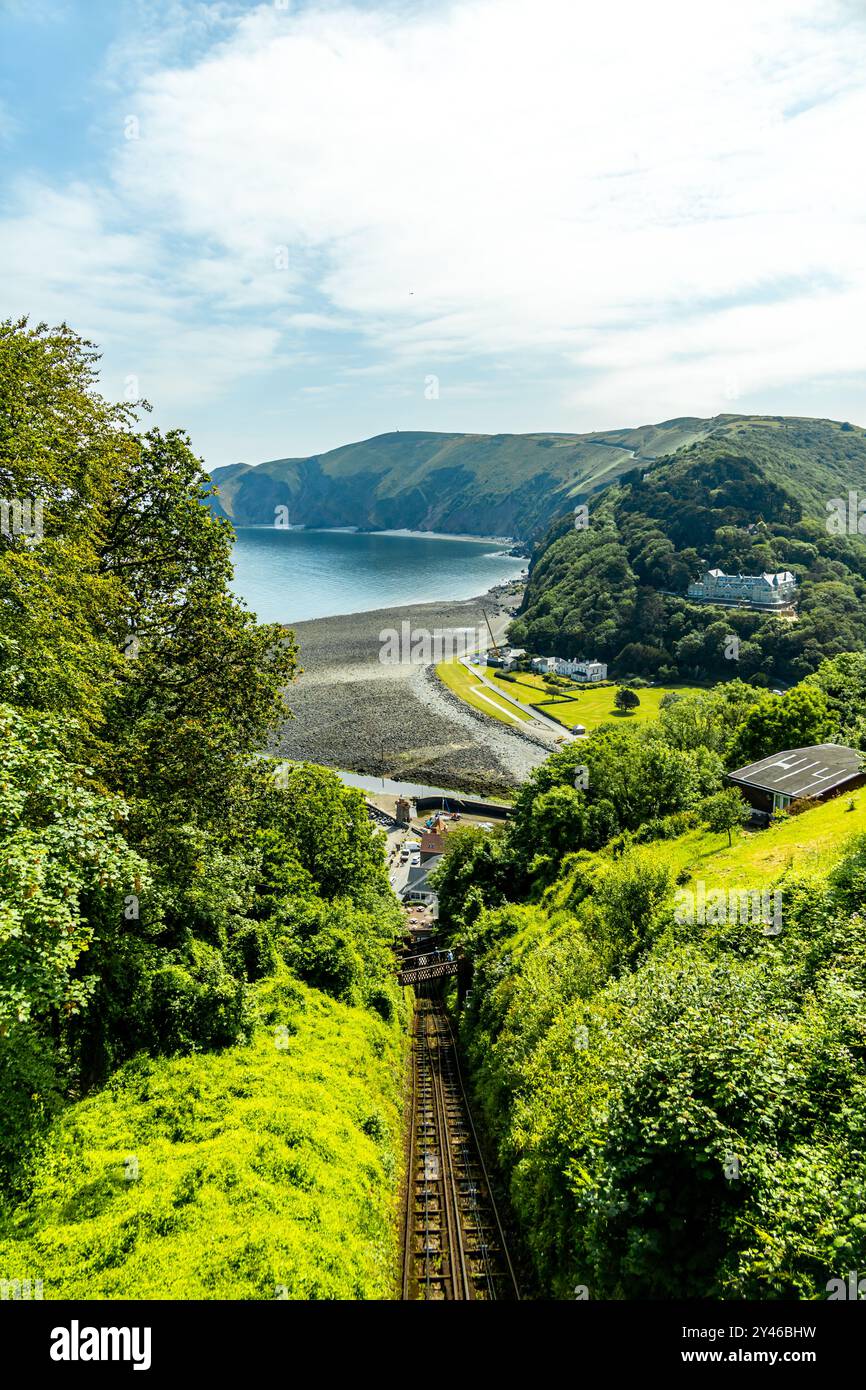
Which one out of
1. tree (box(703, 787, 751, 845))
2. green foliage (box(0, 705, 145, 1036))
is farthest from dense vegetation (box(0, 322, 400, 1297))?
tree (box(703, 787, 751, 845))

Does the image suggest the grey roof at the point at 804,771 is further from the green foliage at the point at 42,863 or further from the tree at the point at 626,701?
the tree at the point at 626,701

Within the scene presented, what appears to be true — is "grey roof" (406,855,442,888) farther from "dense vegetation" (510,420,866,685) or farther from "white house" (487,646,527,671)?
"dense vegetation" (510,420,866,685)

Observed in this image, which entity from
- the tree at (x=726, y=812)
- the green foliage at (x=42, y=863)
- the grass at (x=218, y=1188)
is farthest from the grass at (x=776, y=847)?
the green foliage at (x=42, y=863)

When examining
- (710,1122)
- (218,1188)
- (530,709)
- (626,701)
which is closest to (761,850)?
(710,1122)

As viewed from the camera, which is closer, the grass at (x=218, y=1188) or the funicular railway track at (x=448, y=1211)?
the grass at (x=218, y=1188)
